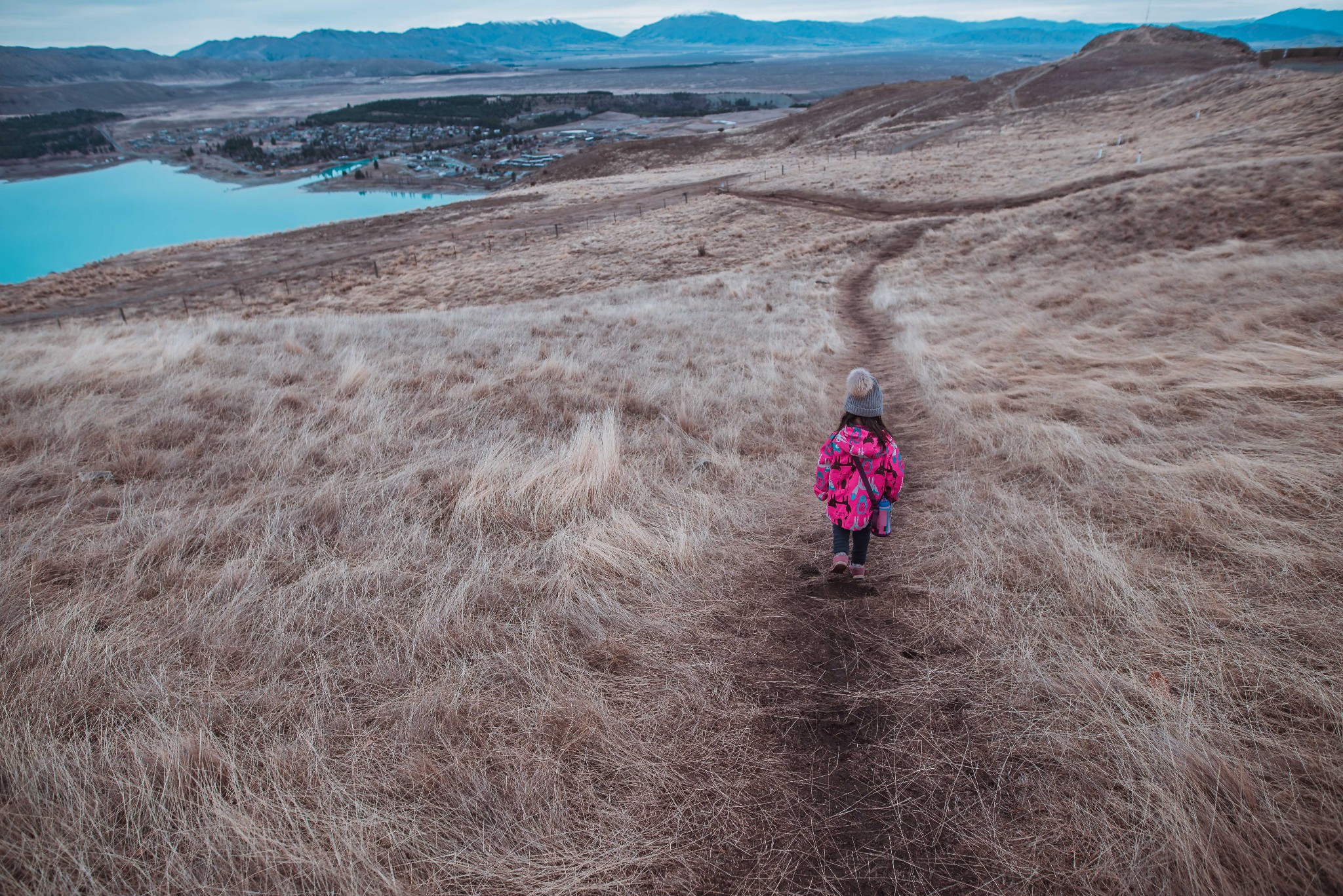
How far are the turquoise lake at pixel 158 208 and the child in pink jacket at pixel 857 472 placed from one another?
62.9m

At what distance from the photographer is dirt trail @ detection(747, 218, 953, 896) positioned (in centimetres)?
232

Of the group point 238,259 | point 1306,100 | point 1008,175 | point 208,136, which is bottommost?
point 238,259

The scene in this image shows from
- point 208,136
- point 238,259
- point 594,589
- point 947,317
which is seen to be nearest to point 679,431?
point 594,589

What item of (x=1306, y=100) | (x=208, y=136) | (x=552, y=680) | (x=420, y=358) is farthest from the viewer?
(x=208, y=136)

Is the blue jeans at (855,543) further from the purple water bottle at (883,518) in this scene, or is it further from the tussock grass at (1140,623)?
the tussock grass at (1140,623)

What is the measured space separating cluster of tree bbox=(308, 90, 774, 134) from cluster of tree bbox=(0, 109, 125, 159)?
44.6 m

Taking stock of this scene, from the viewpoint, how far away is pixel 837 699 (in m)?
3.06

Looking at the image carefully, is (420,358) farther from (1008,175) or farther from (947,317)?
(1008,175)

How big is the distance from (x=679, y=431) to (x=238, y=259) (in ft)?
147

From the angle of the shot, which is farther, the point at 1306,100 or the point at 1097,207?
the point at 1306,100

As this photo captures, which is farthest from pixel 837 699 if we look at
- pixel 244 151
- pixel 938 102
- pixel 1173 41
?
pixel 244 151

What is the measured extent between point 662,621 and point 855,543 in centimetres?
150

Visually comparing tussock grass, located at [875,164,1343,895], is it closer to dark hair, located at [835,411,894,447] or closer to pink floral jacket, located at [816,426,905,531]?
pink floral jacket, located at [816,426,905,531]

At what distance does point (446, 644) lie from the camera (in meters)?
3.15
